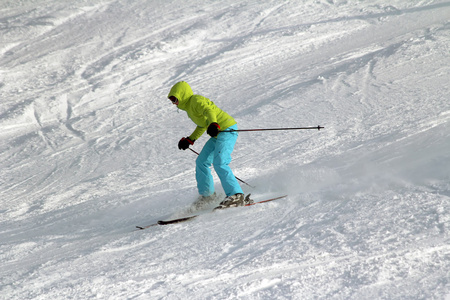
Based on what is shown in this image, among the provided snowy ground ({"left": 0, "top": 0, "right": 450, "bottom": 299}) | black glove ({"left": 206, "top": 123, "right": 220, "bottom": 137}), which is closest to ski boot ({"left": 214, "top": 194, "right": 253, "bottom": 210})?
snowy ground ({"left": 0, "top": 0, "right": 450, "bottom": 299})

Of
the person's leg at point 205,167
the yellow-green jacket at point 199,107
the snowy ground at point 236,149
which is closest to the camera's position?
the snowy ground at point 236,149

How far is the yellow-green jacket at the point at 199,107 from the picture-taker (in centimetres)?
471

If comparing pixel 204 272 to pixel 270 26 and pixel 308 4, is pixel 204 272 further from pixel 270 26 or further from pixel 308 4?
pixel 308 4

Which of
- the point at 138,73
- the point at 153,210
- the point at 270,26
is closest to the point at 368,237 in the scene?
the point at 153,210

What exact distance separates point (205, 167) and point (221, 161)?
353mm

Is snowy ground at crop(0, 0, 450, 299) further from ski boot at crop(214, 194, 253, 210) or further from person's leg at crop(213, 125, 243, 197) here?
person's leg at crop(213, 125, 243, 197)

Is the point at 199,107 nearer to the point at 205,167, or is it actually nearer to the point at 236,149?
the point at 205,167

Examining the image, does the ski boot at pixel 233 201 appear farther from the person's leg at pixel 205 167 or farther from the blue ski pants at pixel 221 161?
the person's leg at pixel 205 167

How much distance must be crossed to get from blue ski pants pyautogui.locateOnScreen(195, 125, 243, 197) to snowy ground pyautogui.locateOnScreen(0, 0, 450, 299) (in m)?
0.39

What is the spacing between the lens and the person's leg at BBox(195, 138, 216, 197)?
504cm

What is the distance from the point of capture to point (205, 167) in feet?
16.7

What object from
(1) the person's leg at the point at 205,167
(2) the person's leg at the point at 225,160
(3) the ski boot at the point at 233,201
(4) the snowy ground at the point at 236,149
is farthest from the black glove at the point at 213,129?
(4) the snowy ground at the point at 236,149

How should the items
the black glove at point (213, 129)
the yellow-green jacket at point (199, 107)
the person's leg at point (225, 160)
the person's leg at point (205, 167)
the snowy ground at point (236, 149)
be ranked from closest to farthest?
the snowy ground at point (236, 149), the black glove at point (213, 129), the yellow-green jacket at point (199, 107), the person's leg at point (225, 160), the person's leg at point (205, 167)

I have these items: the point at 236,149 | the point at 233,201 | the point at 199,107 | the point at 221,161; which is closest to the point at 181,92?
the point at 199,107
